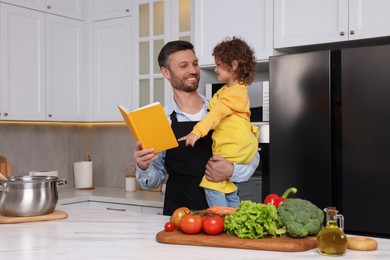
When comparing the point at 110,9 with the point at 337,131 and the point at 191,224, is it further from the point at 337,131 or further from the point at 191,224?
the point at 191,224

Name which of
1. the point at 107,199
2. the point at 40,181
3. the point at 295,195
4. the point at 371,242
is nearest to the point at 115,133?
the point at 107,199

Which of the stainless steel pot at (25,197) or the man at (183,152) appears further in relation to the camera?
the man at (183,152)

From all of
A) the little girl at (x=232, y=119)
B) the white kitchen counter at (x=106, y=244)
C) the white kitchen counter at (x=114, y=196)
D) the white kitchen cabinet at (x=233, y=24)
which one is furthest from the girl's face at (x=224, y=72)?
the white kitchen counter at (x=114, y=196)

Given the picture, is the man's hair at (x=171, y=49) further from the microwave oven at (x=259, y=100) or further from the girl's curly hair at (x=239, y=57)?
the microwave oven at (x=259, y=100)

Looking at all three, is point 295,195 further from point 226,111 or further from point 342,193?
point 226,111

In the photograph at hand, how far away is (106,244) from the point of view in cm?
181

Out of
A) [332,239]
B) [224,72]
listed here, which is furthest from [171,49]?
[332,239]

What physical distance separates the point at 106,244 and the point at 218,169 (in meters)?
0.86

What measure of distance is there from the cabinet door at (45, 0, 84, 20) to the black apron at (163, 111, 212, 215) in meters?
2.01

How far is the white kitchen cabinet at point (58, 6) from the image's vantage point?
411 cm

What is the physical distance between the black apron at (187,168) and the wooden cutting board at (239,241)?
88 centimetres

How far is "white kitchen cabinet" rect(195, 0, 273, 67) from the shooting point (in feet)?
11.2

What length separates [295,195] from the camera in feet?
10.1

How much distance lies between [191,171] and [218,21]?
1.28 m
